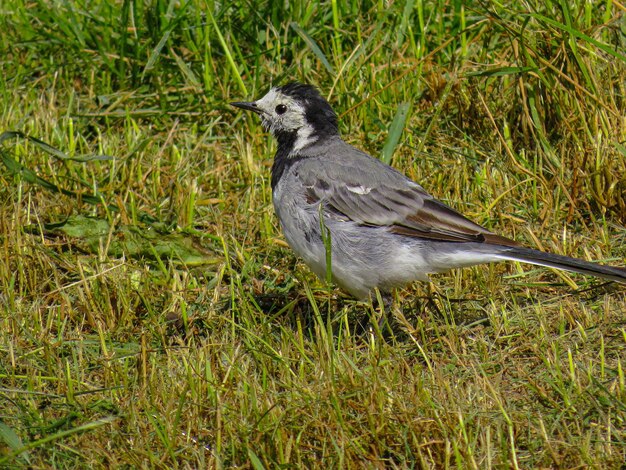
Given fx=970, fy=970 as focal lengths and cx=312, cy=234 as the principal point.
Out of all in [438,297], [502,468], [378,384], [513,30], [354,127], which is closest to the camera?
[502,468]

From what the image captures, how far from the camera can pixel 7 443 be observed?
148 inches

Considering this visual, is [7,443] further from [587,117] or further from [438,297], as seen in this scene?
[587,117]

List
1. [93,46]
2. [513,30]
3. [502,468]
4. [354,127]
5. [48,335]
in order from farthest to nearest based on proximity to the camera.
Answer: [93,46] < [354,127] < [513,30] < [48,335] < [502,468]

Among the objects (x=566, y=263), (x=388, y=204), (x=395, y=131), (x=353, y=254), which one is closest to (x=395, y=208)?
(x=388, y=204)

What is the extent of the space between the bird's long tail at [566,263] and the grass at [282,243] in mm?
334

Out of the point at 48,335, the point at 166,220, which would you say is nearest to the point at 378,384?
the point at 48,335

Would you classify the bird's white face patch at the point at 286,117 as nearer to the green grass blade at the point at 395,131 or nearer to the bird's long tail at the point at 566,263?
the green grass blade at the point at 395,131

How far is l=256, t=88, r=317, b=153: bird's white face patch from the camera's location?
587cm

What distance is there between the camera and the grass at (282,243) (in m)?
3.93

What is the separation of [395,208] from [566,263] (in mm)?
993

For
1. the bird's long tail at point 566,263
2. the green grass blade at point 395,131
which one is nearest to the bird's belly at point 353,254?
the bird's long tail at point 566,263

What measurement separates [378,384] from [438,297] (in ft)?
4.78

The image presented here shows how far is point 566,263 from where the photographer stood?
4.74m

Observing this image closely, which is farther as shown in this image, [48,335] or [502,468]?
[48,335]
